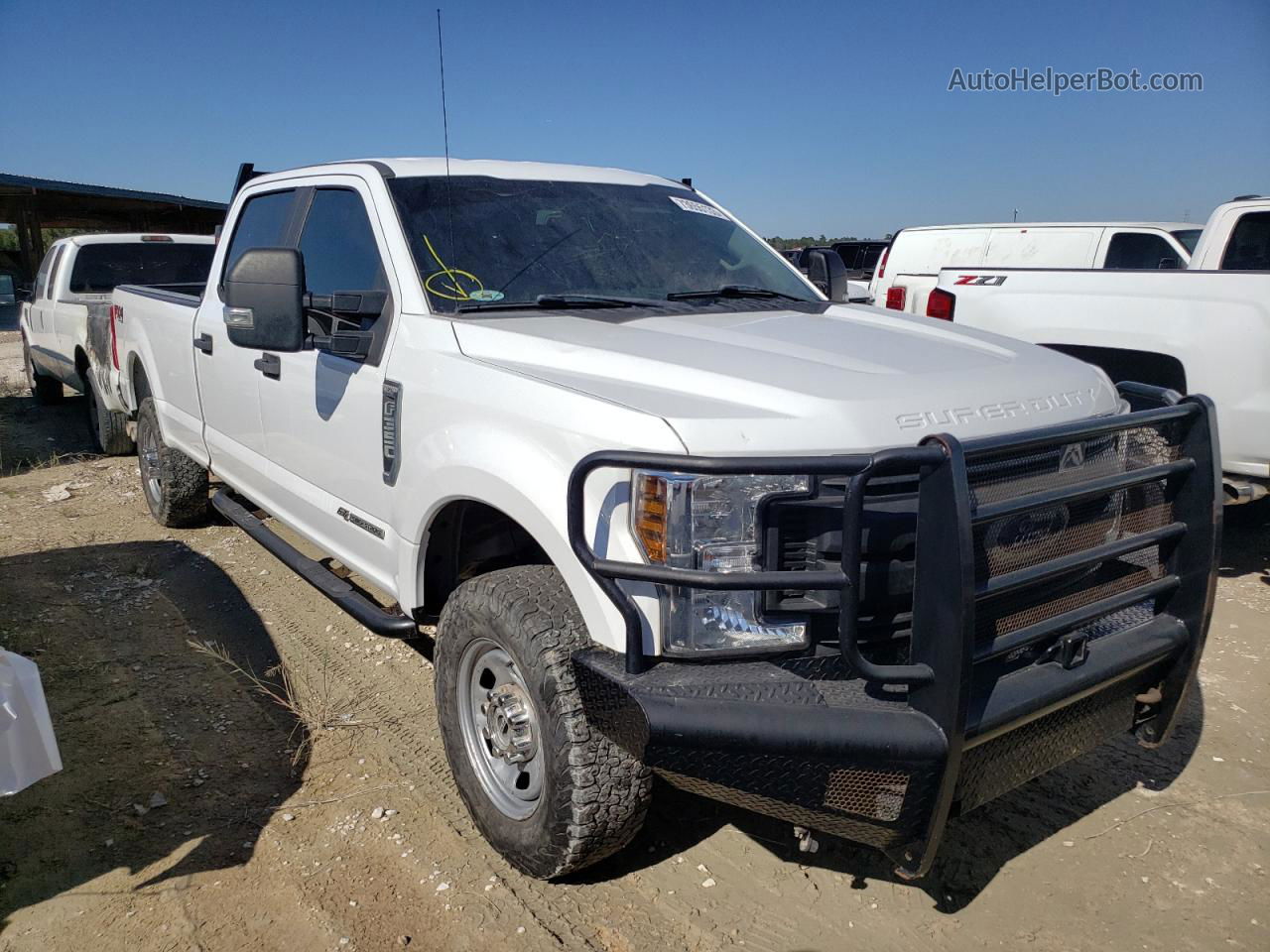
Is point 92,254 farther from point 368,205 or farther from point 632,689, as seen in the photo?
point 632,689

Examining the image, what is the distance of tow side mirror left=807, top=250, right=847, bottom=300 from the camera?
437 centimetres

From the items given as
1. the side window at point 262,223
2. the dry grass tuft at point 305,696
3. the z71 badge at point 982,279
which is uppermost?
the side window at point 262,223

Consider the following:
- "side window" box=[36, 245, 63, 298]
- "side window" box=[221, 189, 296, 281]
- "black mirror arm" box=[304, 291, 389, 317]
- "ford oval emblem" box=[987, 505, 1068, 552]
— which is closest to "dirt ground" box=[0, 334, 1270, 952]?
"ford oval emblem" box=[987, 505, 1068, 552]

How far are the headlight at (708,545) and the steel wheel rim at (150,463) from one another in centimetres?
475

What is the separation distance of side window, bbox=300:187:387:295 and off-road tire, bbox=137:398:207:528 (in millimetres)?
2335

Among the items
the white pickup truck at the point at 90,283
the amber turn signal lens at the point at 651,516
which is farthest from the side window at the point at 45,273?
the amber turn signal lens at the point at 651,516

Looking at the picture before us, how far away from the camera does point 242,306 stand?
10.4 ft

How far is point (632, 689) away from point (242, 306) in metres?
1.99

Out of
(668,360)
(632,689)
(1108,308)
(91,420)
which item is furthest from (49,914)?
(91,420)

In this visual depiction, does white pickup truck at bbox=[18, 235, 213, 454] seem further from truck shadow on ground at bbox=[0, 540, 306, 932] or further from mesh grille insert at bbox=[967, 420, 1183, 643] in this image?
mesh grille insert at bbox=[967, 420, 1183, 643]

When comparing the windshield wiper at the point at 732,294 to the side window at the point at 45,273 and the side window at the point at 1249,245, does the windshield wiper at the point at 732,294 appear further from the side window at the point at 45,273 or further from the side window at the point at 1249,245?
the side window at the point at 45,273

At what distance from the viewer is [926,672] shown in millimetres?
2023

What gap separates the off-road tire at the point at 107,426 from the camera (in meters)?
8.00

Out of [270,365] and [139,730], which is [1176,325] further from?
[139,730]
